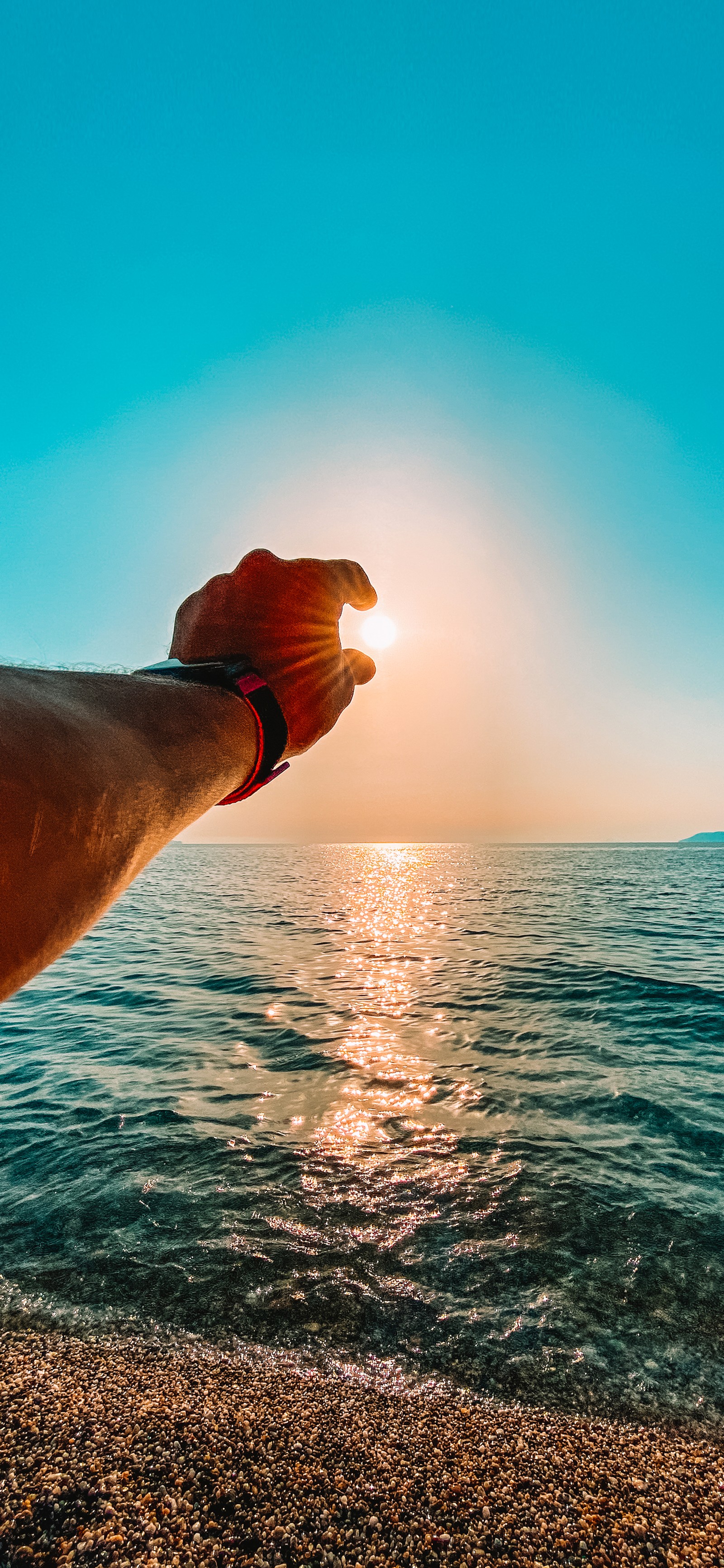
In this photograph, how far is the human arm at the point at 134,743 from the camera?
0.49 meters

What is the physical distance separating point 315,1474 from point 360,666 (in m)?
2.22

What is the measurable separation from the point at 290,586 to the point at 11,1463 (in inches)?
92.9

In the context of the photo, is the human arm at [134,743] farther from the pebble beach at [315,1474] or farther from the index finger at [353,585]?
the pebble beach at [315,1474]

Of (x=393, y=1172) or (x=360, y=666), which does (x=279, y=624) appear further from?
(x=393, y=1172)

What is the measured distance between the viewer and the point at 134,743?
720 mm

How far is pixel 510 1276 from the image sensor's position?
283 centimetres

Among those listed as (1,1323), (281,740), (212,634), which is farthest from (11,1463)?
(212,634)

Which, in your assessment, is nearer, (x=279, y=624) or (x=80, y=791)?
(x=80, y=791)

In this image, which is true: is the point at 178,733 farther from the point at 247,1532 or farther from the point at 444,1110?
the point at 444,1110

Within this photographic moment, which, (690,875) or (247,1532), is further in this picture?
(690,875)

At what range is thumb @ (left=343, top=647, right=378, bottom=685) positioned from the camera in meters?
1.57

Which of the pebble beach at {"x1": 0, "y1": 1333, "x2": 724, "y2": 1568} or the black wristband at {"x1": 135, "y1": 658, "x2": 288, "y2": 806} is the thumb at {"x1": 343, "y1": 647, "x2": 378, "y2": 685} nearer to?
the black wristband at {"x1": 135, "y1": 658, "x2": 288, "y2": 806}

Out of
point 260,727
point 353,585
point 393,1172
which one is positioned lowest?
point 393,1172

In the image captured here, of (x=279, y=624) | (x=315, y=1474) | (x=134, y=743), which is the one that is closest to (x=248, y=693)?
(x=279, y=624)
